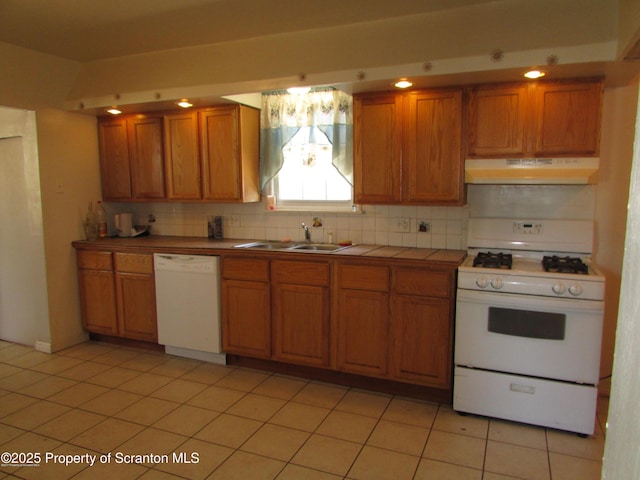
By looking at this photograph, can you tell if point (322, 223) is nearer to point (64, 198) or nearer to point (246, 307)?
point (246, 307)

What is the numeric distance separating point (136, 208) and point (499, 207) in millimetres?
3578

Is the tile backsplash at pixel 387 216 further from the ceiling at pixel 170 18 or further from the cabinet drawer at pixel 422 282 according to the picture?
the ceiling at pixel 170 18

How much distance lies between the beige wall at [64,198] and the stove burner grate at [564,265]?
13.0ft

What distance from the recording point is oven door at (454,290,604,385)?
256 centimetres

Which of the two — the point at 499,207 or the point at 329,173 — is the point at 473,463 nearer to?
the point at 499,207

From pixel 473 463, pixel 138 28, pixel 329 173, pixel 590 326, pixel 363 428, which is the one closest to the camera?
pixel 473 463

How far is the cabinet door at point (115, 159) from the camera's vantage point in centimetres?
431

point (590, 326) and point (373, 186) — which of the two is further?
point (373, 186)

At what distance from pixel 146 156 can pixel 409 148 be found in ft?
8.23

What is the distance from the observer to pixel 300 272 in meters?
3.30

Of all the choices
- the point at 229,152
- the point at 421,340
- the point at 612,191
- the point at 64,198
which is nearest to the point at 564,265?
the point at 612,191

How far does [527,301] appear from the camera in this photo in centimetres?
265

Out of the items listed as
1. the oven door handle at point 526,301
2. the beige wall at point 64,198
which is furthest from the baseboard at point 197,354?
the oven door handle at point 526,301

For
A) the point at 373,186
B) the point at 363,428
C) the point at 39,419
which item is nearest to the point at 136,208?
the point at 39,419
